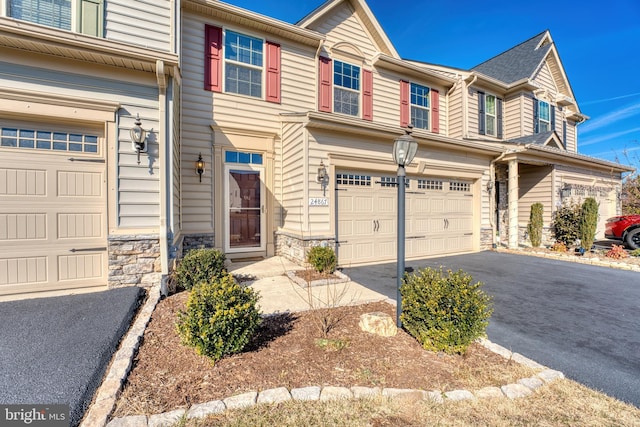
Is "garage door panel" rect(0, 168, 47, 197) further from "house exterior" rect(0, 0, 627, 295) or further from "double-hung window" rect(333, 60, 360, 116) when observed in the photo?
"double-hung window" rect(333, 60, 360, 116)

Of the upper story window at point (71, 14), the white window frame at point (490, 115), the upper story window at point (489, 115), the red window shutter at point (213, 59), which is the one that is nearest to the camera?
the upper story window at point (71, 14)

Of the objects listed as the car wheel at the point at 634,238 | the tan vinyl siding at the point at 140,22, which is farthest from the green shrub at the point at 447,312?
the car wheel at the point at 634,238

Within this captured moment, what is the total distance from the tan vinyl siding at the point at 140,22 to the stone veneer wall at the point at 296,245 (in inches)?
166

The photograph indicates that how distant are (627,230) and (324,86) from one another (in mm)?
10724

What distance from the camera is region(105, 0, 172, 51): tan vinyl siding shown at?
4.52 metres

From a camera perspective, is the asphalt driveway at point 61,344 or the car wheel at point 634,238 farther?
the car wheel at point 634,238

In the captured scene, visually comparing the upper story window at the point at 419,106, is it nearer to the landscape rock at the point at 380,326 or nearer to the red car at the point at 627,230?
the red car at the point at 627,230

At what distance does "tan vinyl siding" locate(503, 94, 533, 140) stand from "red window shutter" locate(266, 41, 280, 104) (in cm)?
924

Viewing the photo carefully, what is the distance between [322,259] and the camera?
16.9ft

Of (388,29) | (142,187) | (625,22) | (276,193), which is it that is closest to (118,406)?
(142,187)

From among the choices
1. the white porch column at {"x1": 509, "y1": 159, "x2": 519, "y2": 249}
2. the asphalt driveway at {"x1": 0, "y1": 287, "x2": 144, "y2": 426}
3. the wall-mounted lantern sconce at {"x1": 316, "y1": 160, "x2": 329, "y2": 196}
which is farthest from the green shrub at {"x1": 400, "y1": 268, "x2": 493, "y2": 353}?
the white porch column at {"x1": 509, "y1": 159, "x2": 519, "y2": 249}

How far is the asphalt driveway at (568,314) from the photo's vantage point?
8.45ft

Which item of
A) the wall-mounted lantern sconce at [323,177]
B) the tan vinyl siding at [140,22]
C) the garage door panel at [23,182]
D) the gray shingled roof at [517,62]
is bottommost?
the garage door panel at [23,182]

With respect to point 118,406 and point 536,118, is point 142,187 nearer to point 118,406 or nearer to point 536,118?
point 118,406
